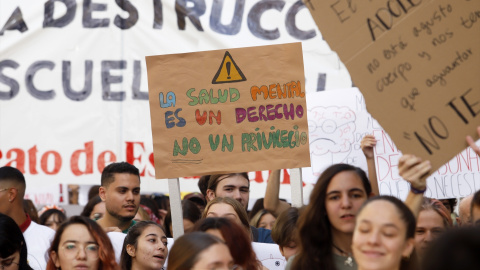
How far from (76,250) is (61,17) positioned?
9.35ft

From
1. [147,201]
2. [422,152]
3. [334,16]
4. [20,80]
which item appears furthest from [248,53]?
[147,201]

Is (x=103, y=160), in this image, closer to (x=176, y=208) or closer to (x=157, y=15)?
(x=157, y=15)

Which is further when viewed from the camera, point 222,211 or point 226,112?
point 226,112

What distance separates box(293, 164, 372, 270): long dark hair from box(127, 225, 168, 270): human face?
127 cm

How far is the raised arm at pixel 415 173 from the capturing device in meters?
3.42

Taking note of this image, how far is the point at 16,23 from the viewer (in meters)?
6.63

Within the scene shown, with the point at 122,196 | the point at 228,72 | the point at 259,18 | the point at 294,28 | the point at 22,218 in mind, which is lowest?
the point at 22,218

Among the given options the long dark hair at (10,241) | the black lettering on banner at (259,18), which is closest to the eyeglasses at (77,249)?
the long dark hair at (10,241)

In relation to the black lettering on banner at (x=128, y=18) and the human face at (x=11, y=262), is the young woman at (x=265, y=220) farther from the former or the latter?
the human face at (x=11, y=262)

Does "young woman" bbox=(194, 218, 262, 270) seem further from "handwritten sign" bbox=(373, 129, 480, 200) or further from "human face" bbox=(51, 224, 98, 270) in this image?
"handwritten sign" bbox=(373, 129, 480, 200)

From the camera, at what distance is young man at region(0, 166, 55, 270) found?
Answer: 17.3ft

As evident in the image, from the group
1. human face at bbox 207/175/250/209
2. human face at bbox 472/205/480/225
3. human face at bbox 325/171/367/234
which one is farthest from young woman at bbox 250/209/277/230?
human face at bbox 325/171/367/234

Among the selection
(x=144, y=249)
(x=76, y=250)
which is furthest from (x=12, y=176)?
(x=76, y=250)

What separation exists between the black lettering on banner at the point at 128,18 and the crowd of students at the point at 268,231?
1.41 meters
